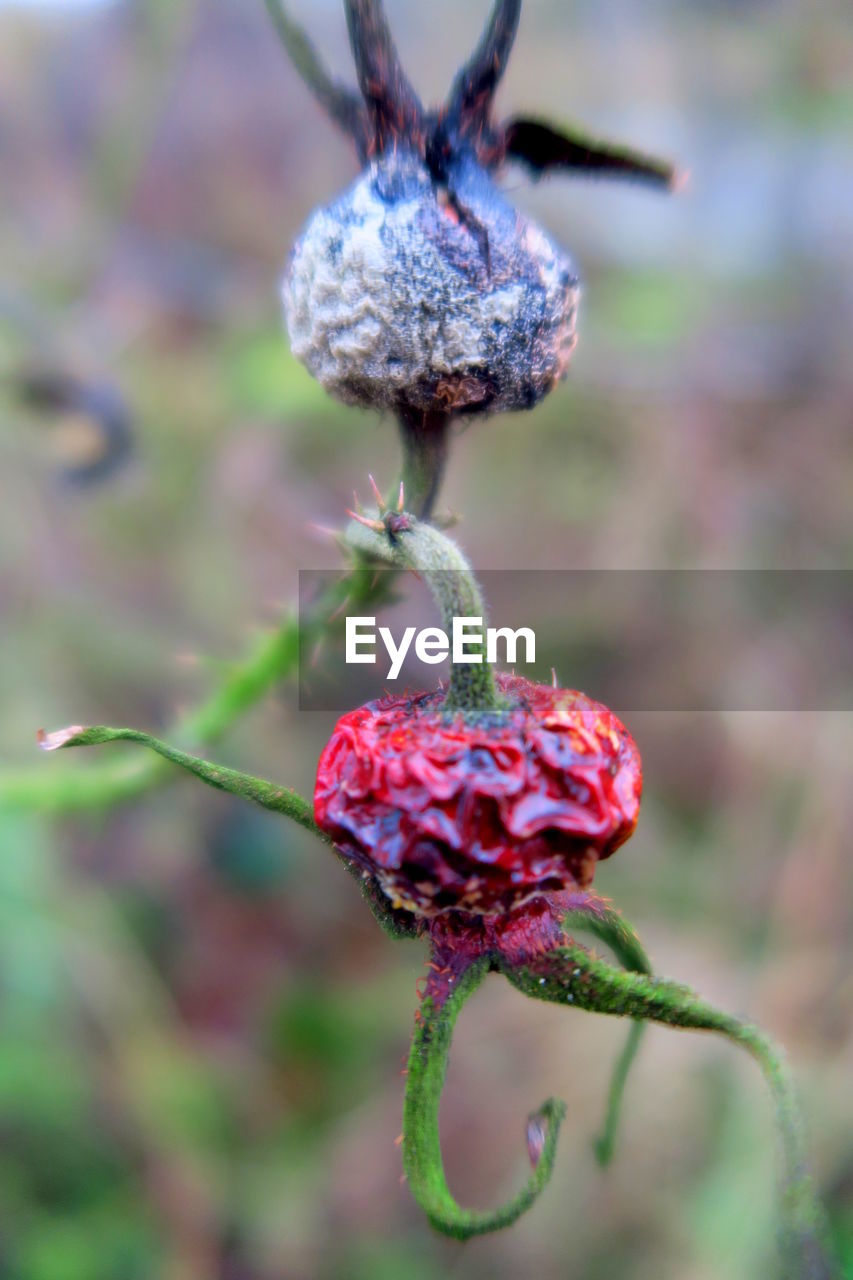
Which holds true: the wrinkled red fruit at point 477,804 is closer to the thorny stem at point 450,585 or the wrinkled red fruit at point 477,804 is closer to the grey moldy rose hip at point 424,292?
the thorny stem at point 450,585

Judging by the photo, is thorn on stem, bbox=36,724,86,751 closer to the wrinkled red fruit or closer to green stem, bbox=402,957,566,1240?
the wrinkled red fruit

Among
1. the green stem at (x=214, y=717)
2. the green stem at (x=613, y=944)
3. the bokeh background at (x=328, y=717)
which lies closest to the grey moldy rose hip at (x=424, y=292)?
the green stem at (x=214, y=717)

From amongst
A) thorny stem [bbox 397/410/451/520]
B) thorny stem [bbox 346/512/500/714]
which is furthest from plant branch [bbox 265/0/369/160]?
thorny stem [bbox 346/512/500/714]

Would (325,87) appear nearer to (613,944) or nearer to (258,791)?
(258,791)

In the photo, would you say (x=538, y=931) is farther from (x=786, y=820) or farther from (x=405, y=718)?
(x=786, y=820)

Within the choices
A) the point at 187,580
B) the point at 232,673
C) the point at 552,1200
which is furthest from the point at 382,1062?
the point at 232,673

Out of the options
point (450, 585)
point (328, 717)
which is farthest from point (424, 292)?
point (328, 717)
